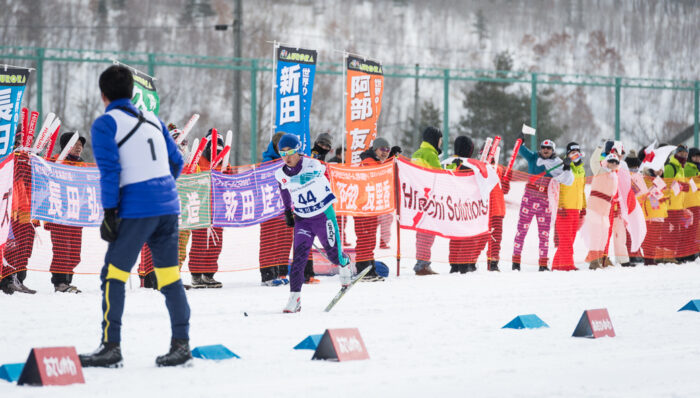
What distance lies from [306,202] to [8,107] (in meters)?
3.23

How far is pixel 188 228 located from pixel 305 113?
109 inches

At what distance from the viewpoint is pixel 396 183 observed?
1305 centimetres

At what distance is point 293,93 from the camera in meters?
13.3

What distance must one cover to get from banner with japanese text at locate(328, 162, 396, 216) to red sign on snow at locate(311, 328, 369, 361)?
19.8 feet

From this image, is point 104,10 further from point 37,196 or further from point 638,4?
point 37,196

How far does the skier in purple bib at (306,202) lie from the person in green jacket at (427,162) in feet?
13.1

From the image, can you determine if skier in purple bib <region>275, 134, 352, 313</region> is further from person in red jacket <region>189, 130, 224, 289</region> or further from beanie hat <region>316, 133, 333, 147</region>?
beanie hat <region>316, 133, 333, 147</region>

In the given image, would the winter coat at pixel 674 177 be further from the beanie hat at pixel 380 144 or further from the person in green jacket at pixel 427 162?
the beanie hat at pixel 380 144

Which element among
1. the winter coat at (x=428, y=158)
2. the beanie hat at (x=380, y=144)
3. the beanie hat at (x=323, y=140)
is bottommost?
the winter coat at (x=428, y=158)

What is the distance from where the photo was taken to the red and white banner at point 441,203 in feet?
42.8

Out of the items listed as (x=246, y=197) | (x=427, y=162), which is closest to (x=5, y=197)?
(x=246, y=197)

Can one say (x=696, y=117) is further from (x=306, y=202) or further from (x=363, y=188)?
(x=306, y=202)

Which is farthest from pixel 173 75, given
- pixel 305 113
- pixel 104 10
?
pixel 305 113

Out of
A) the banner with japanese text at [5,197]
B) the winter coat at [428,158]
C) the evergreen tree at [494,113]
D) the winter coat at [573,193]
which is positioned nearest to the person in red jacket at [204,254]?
the banner with japanese text at [5,197]
